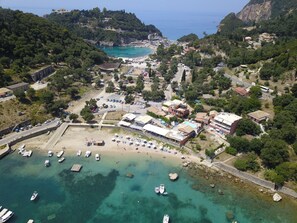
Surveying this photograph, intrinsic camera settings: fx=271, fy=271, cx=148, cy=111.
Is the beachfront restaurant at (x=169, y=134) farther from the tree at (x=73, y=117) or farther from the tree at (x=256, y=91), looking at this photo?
the tree at (x=256, y=91)

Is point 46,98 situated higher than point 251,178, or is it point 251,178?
point 46,98

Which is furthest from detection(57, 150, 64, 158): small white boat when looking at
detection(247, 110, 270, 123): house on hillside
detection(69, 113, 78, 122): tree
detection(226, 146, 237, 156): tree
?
detection(247, 110, 270, 123): house on hillside

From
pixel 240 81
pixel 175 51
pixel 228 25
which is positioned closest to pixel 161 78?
pixel 240 81

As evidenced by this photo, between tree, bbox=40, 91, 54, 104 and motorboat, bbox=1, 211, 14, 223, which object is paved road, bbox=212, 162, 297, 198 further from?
tree, bbox=40, 91, 54, 104

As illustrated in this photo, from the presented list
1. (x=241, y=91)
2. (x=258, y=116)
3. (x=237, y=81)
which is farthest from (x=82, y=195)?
(x=237, y=81)

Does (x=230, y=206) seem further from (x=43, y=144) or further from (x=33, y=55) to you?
(x=33, y=55)

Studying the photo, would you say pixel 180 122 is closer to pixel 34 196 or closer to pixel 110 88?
pixel 110 88
